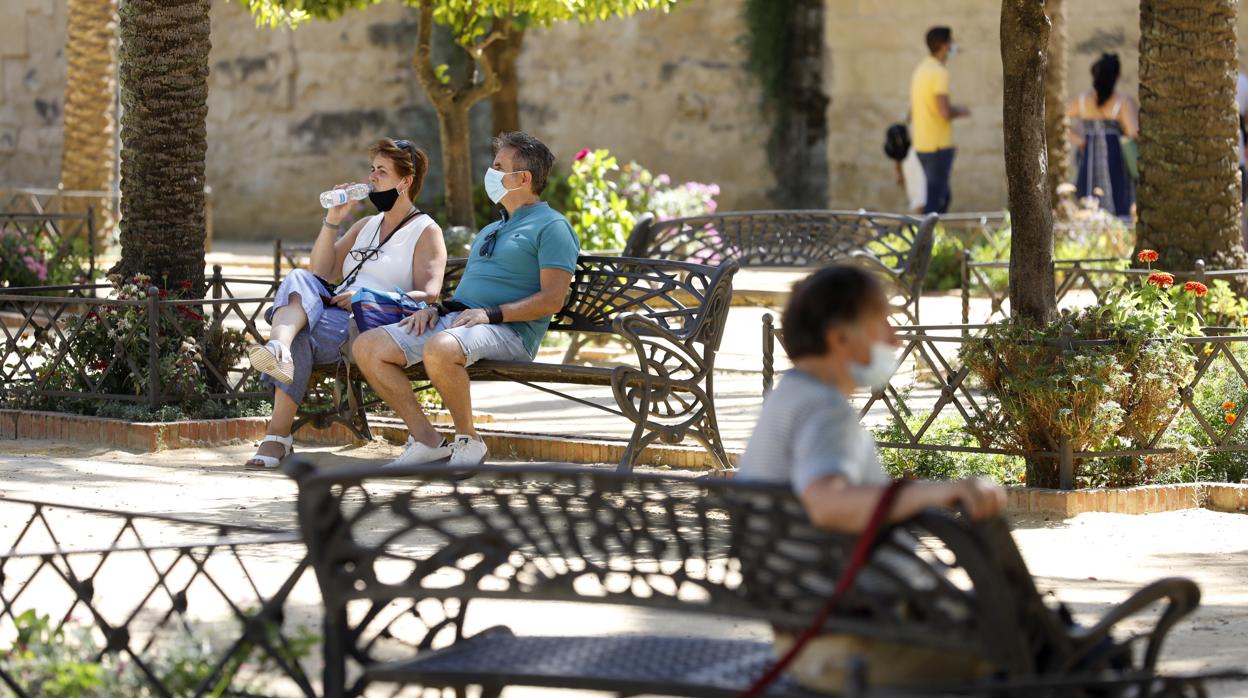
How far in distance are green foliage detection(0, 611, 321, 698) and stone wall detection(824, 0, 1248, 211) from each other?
14603mm

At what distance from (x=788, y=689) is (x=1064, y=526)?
331 cm

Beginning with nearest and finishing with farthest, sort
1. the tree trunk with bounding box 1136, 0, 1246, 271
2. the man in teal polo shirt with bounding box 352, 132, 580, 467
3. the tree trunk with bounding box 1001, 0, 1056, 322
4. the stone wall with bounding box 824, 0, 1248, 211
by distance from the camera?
1. the tree trunk with bounding box 1001, 0, 1056, 322
2. the man in teal polo shirt with bounding box 352, 132, 580, 467
3. the tree trunk with bounding box 1136, 0, 1246, 271
4. the stone wall with bounding box 824, 0, 1248, 211

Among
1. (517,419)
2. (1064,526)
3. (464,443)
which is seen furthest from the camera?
(517,419)

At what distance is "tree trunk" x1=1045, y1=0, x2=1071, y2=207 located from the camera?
48.0 feet

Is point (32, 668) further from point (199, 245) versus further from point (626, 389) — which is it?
point (199, 245)

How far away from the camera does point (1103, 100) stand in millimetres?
15312

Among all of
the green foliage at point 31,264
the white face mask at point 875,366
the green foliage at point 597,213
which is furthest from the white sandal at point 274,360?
the green foliage at point 31,264

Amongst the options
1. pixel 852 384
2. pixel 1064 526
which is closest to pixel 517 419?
pixel 1064 526

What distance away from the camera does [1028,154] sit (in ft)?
21.9

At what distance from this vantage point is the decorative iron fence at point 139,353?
7.86 metres

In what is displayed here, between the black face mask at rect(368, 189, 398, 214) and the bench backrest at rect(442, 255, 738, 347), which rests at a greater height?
the black face mask at rect(368, 189, 398, 214)

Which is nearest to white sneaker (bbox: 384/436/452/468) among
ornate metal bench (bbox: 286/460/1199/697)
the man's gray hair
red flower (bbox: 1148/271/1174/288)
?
the man's gray hair

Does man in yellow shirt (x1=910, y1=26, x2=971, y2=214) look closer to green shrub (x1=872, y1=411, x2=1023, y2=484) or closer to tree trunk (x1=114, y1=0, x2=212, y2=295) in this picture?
tree trunk (x1=114, y1=0, x2=212, y2=295)

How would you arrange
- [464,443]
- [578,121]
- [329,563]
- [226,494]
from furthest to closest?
1. [578,121]
2. [464,443]
3. [226,494]
4. [329,563]
